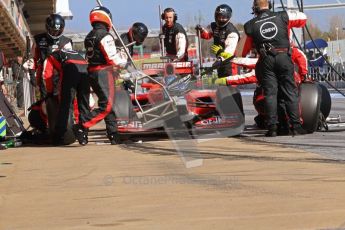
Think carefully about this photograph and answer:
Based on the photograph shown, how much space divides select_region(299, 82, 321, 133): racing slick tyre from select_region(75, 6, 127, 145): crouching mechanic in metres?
2.50

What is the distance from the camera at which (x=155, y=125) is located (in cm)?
1102

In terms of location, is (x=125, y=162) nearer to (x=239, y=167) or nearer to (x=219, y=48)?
(x=239, y=167)

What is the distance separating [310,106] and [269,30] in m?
1.18

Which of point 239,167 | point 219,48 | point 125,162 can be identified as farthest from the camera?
point 219,48

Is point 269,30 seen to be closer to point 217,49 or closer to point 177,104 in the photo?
point 177,104

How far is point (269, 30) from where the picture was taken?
1059 centimetres

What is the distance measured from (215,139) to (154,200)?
470cm

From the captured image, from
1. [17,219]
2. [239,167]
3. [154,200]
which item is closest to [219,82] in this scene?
[239,167]

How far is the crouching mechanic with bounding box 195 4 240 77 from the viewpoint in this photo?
1180 cm

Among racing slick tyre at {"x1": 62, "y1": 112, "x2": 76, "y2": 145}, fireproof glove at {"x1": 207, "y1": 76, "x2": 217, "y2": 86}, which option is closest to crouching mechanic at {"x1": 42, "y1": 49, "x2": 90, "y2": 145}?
racing slick tyre at {"x1": 62, "y1": 112, "x2": 76, "y2": 145}

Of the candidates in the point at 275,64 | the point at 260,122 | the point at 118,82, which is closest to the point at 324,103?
the point at 260,122

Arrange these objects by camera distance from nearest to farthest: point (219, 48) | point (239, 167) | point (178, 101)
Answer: point (239, 167) → point (178, 101) → point (219, 48)

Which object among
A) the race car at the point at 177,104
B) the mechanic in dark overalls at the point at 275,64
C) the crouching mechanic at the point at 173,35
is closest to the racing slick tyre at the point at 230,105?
the race car at the point at 177,104

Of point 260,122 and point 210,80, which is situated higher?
point 210,80
